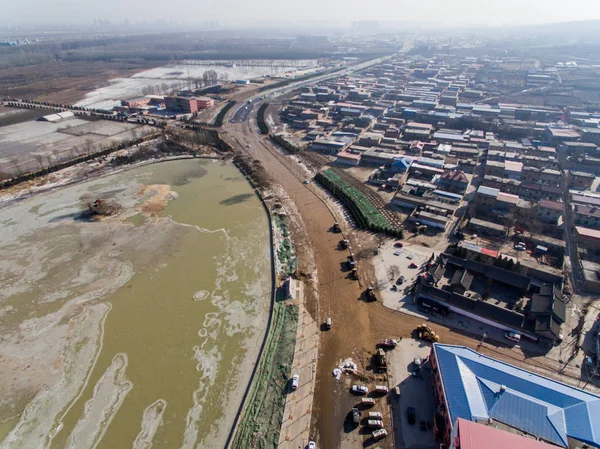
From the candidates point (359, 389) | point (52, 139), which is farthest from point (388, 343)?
point (52, 139)

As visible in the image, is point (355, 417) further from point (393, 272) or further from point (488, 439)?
point (393, 272)

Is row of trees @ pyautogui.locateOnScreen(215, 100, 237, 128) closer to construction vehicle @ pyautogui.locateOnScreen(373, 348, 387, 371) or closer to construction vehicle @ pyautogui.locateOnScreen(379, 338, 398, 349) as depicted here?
construction vehicle @ pyautogui.locateOnScreen(379, 338, 398, 349)

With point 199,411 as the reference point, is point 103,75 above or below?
above

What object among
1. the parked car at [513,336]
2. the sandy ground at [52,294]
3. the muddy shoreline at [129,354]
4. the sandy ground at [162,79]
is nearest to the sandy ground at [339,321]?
the parked car at [513,336]

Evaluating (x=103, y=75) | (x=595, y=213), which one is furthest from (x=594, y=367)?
(x=103, y=75)

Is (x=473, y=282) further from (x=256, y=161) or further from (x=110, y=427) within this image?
(x=256, y=161)
